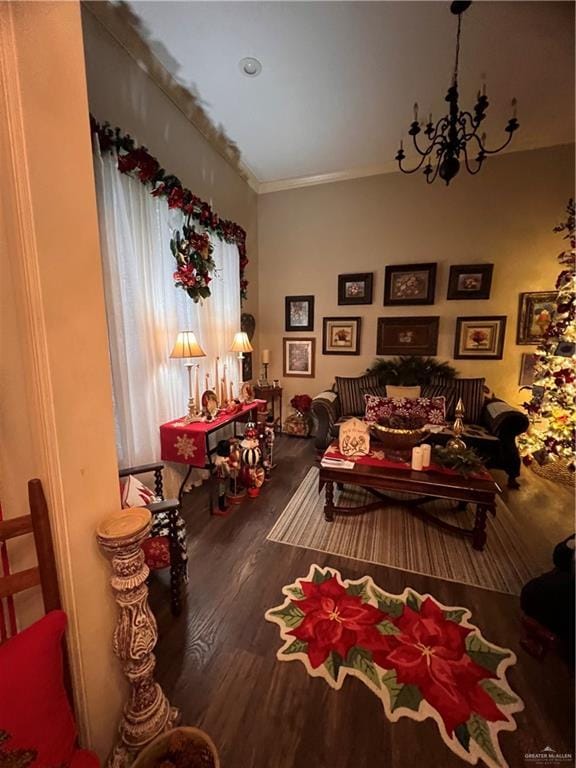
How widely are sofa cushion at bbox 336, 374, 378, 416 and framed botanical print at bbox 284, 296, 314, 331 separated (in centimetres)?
102

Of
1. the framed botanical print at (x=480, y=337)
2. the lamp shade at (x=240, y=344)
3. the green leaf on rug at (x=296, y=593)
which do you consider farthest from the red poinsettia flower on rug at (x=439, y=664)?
the framed botanical print at (x=480, y=337)

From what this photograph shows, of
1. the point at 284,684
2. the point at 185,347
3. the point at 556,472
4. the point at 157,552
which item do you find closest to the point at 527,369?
the point at 556,472

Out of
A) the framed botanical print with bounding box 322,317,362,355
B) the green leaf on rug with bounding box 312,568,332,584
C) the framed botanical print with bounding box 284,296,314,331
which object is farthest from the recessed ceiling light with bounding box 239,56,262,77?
the green leaf on rug with bounding box 312,568,332,584

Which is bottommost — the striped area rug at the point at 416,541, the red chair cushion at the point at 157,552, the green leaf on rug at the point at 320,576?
the green leaf on rug at the point at 320,576

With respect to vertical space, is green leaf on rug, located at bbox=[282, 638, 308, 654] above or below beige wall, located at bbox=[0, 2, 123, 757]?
below

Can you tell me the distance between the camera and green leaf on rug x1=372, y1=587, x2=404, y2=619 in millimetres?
1593

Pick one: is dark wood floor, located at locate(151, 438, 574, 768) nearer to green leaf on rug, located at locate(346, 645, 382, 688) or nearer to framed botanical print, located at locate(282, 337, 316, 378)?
green leaf on rug, located at locate(346, 645, 382, 688)

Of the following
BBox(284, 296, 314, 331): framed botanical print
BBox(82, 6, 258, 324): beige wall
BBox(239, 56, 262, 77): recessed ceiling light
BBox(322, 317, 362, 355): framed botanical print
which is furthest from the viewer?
BBox(284, 296, 314, 331): framed botanical print

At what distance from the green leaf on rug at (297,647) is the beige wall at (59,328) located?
2.33 ft

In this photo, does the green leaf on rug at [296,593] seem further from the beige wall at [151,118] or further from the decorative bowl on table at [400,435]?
the beige wall at [151,118]

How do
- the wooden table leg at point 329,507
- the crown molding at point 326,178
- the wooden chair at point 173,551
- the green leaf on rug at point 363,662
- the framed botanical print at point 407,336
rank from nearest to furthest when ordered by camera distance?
the green leaf on rug at point 363,662 → the wooden chair at point 173,551 → the wooden table leg at point 329,507 → the crown molding at point 326,178 → the framed botanical print at point 407,336

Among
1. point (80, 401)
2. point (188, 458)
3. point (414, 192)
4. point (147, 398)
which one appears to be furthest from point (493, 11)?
point (188, 458)

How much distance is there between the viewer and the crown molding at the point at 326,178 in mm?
3766

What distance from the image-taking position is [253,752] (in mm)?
1071
